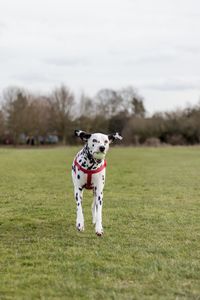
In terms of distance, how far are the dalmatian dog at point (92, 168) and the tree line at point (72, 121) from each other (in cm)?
7713

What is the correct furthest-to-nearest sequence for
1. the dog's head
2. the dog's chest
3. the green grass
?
1. the dog's chest
2. the dog's head
3. the green grass

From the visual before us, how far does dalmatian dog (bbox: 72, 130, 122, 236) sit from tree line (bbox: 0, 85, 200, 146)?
77.1m

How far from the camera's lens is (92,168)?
9648 mm

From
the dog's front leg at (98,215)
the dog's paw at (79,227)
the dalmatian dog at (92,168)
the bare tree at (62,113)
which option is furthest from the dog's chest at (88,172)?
the bare tree at (62,113)

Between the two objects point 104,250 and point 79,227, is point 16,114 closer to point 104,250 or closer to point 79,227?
point 79,227

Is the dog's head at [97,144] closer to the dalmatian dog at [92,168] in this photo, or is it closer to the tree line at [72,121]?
the dalmatian dog at [92,168]

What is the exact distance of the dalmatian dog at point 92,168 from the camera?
30.7ft

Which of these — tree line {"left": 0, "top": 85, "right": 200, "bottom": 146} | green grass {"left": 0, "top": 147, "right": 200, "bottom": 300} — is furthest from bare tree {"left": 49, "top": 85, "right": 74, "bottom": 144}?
green grass {"left": 0, "top": 147, "right": 200, "bottom": 300}

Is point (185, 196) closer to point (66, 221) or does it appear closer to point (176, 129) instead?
point (66, 221)

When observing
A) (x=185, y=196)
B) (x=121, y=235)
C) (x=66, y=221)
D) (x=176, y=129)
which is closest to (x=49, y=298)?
(x=121, y=235)

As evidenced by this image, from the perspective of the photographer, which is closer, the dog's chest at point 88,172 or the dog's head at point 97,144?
the dog's head at point 97,144

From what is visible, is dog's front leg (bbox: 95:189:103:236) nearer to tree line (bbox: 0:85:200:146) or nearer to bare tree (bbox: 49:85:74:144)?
tree line (bbox: 0:85:200:146)

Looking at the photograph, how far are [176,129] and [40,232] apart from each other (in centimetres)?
8132

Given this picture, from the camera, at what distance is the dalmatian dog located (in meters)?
9.37
